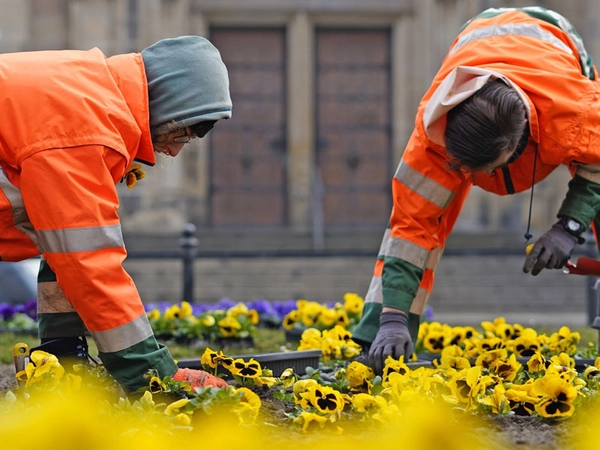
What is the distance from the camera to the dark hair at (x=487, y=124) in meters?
3.05

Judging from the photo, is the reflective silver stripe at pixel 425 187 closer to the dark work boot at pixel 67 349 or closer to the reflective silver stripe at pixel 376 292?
the reflective silver stripe at pixel 376 292

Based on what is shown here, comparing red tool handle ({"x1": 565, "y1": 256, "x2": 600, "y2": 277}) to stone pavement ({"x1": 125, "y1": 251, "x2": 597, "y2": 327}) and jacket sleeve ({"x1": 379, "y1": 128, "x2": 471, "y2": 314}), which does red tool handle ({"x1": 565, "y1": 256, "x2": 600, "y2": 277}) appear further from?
stone pavement ({"x1": 125, "y1": 251, "x2": 597, "y2": 327})

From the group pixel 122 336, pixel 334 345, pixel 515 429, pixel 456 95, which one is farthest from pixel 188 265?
pixel 515 429

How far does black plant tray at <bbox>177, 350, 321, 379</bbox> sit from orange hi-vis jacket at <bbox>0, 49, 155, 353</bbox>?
0.91 meters

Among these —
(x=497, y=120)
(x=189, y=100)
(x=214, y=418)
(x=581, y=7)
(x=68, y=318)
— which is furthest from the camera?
(x=581, y=7)

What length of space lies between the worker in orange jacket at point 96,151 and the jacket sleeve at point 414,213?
0.91 m

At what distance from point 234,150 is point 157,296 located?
4.32 m

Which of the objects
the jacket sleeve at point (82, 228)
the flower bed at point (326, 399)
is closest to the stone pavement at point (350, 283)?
the flower bed at point (326, 399)

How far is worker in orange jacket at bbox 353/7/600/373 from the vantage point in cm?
310

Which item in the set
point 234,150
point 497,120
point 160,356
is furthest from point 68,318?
point 234,150

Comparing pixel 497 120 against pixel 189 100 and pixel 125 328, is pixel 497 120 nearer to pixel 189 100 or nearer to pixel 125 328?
pixel 189 100

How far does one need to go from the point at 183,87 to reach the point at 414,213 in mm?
1154

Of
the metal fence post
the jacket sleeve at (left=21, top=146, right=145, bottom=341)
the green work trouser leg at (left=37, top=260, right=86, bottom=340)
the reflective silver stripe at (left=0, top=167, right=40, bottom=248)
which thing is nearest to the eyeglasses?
the jacket sleeve at (left=21, top=146, right=145, bottom=341)

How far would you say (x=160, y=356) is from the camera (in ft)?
8.87
